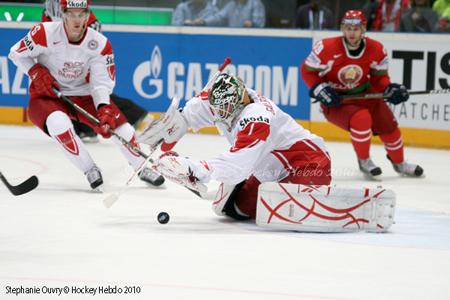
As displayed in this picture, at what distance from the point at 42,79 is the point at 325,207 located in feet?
7.40

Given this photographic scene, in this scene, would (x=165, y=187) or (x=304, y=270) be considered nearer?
(x=304, y=270)

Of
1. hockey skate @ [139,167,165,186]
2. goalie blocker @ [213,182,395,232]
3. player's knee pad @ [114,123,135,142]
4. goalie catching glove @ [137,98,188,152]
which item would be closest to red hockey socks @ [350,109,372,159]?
hockey skate @ [139,167,165,186]

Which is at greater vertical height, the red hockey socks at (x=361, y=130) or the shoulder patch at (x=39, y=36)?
the shoulder patch at (x=39, y=36)

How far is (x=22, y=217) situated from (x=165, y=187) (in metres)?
1.46

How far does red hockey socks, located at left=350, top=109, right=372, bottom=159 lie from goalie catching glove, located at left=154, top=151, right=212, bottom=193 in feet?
8.84

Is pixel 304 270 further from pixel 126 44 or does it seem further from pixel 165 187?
pixel 126 44

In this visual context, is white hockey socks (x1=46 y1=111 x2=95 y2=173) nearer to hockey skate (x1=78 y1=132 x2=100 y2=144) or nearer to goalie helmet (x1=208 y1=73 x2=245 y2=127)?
goalie helmet (x1=208 y1=73 x2=245 y2=127)

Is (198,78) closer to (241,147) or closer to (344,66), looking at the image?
(344,66)

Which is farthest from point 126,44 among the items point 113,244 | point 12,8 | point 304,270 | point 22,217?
point 304,270

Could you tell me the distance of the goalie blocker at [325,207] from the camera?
482 cm

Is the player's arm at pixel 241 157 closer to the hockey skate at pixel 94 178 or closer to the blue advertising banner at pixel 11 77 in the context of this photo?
the hockey skate at pixel 94 178

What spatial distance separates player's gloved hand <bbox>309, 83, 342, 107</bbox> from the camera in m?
7.20

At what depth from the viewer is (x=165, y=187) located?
6488mm

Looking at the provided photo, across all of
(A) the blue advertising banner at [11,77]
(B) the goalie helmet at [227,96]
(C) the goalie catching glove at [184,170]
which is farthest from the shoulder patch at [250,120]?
(A) the blue advertising banner at [11,77]
